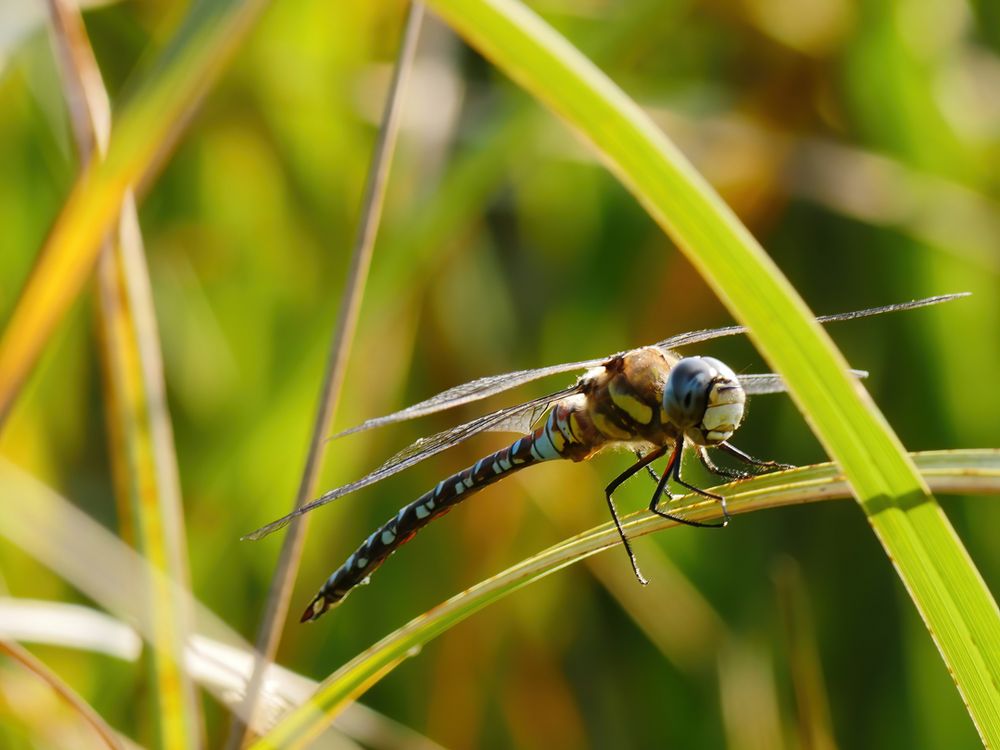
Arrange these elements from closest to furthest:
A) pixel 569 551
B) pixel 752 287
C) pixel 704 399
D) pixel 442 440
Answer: pixel 752 287, pixel 569 551, pixel 704 399, pixel 442 440

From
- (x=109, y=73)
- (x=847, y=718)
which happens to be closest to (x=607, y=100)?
(x=847, y=718)

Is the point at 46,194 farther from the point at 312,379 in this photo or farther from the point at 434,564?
the point at 434,564

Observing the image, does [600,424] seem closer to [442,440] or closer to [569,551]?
[442,440]

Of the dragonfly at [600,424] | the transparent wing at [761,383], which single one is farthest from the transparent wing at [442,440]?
the transparent wing at [761,383]

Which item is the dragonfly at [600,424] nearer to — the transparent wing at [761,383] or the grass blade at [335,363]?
the transparent wing at [761,383]

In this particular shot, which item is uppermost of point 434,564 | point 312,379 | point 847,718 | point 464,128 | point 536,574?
point 464,128

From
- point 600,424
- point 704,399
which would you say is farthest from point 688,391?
point 600,424

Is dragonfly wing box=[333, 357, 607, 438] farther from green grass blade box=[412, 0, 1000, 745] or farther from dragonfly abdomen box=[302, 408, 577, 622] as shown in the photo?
green grass blade box=[412, 0, 1000, 745]
